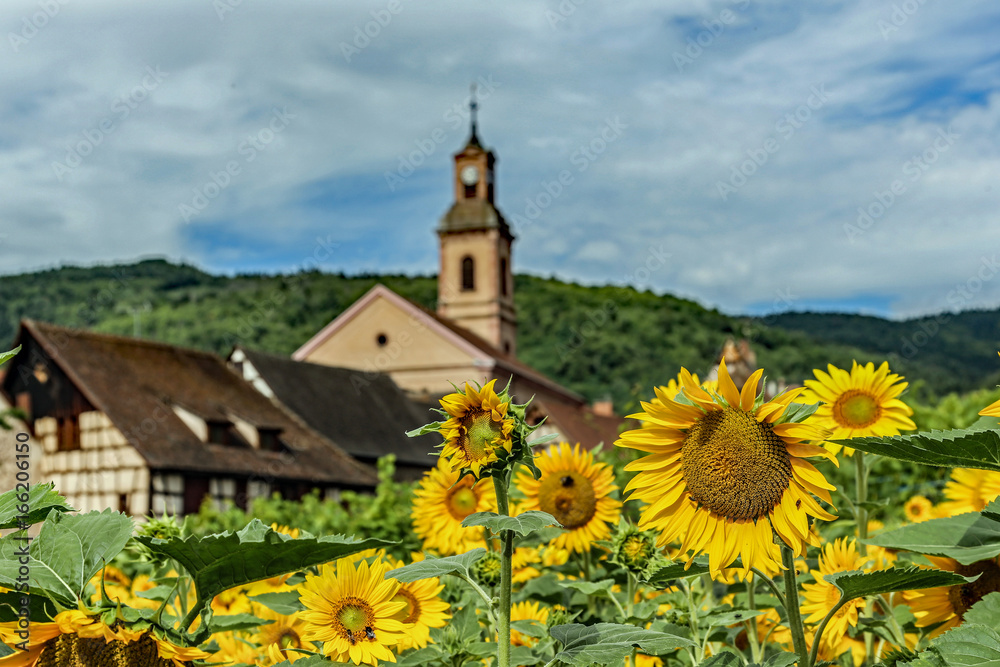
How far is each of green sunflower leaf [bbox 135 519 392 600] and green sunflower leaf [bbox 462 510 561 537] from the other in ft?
0.51

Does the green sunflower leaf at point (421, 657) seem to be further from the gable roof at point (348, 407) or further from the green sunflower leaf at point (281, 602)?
the gable roof at point (348, 407)

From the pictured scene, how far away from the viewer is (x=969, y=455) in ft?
5.09

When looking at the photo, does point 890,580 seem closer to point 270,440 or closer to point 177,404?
point 177,404

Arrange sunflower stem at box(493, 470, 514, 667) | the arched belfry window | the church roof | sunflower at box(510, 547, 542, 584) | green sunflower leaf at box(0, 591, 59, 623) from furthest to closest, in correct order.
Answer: the arched belfry window
the church roof
sunflower at box(510, 547, 542, 584)
sunflower stem at box(493, 470, 514, 667)
green sunflower leaf at box(0, 591, 59, 623)

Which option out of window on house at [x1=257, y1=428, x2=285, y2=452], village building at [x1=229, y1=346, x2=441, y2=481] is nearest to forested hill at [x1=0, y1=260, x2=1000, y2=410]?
village building at [x1=229, y1=346, x2=441, y2=481]

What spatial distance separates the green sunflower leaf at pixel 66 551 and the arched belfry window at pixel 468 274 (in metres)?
48.4

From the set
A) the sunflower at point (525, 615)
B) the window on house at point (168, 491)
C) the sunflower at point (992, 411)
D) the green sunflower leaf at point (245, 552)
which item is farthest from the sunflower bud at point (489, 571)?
the window on house at point (168, 491)

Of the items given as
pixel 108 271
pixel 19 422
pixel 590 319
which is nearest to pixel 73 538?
pixel 19 422

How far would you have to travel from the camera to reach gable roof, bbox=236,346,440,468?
27703 mm

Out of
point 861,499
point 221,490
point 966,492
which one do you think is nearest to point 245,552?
point 861,499

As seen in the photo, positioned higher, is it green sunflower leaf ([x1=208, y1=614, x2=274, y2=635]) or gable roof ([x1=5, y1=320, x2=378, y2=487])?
gable roof ([x1=5, y1=320, x2=378, y2=487])

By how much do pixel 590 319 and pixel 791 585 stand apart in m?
75.9

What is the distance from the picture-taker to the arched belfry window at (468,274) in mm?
50000

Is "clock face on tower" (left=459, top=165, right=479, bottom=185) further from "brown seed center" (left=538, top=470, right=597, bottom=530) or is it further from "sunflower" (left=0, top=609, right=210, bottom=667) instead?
"sunflower" (left=0, top=609, right=210, bottom=667)
